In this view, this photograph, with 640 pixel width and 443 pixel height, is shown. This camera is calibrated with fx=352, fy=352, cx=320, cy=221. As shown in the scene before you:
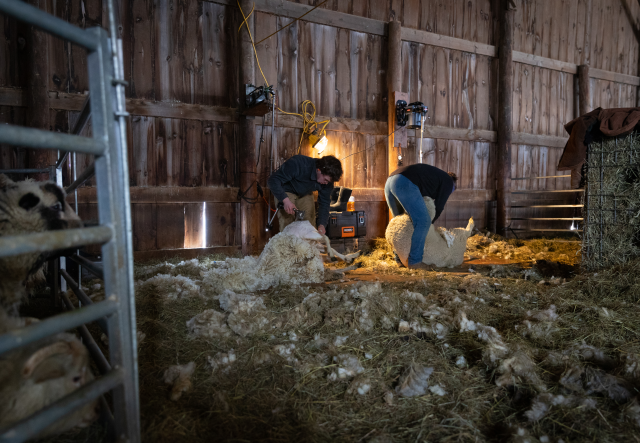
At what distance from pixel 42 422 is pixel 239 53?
548 cm

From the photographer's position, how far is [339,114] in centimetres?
636

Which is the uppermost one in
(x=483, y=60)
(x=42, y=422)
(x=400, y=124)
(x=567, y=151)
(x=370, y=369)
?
(x=483, y=60)

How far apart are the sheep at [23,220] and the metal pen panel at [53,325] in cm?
82

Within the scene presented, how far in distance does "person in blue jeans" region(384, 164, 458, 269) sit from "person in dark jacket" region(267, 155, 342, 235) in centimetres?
88

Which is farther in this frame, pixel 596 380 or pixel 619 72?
pixel 619 72

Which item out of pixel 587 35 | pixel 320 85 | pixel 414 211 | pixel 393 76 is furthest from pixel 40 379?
pixel 587 35

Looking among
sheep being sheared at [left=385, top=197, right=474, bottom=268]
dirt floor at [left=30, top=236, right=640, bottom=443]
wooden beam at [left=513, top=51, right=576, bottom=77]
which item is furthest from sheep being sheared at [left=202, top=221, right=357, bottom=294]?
wooden beam at [left=513, top=51, right=576, bottom=77]

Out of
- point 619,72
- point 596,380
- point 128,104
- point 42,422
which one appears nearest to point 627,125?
point 596,380

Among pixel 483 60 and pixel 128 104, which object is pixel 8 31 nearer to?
pixel 128 104

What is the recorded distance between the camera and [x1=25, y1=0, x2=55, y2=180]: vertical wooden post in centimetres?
429

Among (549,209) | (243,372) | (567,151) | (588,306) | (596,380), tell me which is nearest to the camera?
(596,380)

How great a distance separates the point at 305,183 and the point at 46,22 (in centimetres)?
392

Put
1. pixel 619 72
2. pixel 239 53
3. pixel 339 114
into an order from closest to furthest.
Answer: pixel 239 53, pixel 339 114, pixel 619 72

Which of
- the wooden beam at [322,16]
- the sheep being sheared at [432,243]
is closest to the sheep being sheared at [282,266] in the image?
the sheep being sheared at [432,243]
